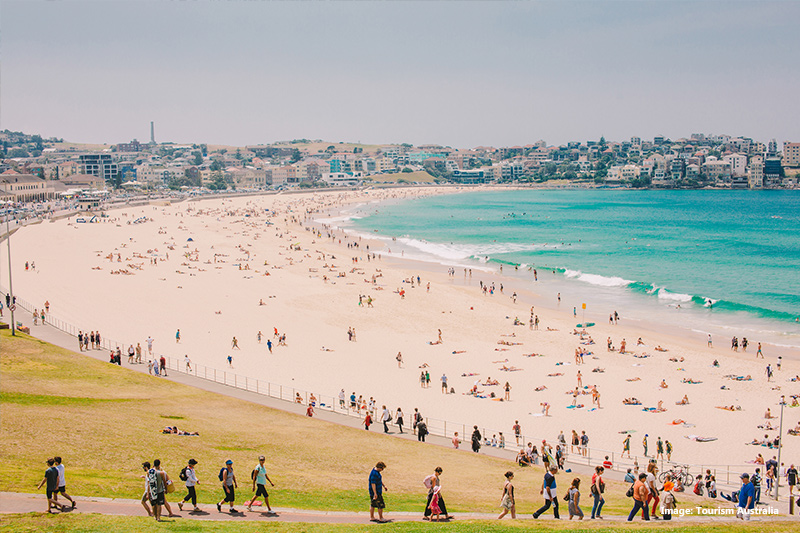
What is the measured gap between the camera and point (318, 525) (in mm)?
9414

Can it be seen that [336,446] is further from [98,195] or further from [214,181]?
[214,181]

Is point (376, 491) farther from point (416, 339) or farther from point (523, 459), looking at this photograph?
point (416, 339)

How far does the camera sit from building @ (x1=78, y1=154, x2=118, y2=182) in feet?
536

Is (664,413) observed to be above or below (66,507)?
below

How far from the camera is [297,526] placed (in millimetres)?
9383

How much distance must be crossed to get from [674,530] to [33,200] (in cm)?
11263

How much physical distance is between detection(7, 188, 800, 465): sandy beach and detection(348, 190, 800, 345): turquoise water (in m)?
5.39

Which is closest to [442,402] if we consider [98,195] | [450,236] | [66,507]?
[66,507]

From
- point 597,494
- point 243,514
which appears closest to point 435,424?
point 597,494

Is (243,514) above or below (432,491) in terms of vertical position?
below

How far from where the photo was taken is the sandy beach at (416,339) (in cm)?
1962

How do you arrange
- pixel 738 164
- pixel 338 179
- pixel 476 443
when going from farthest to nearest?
1. pixel 338 179
2. pixel 738 164
3. pixel 476 443

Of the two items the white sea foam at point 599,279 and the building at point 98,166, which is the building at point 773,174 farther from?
the building at point 98,166

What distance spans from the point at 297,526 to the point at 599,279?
1510 inches
